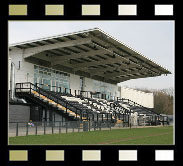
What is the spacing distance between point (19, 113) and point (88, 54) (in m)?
11.8

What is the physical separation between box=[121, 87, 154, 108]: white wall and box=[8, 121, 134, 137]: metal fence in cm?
3380

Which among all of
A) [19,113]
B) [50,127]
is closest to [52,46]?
[19,113]

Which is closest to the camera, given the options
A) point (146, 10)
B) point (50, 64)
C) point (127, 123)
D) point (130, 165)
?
point (130, 165)

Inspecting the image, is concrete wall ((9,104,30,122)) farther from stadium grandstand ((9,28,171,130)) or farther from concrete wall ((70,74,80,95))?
concrete wall ((70,74,80,95))

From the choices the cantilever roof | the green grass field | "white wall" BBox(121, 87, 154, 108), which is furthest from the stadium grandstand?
"white wall" BBox(121, 87, 154, 108)

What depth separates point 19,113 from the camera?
1113 inches

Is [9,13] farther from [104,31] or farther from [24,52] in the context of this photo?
[24,52]

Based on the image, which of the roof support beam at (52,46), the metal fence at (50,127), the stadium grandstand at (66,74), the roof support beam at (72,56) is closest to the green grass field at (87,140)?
the metal fence at (50,127)

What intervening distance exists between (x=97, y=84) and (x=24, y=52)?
19.2 m

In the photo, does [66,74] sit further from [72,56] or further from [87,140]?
[87,140]

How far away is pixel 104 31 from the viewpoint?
30.4m

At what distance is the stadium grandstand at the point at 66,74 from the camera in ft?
100

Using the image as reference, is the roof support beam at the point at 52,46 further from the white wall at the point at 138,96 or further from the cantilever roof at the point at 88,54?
the white wall at the point at 138,96
